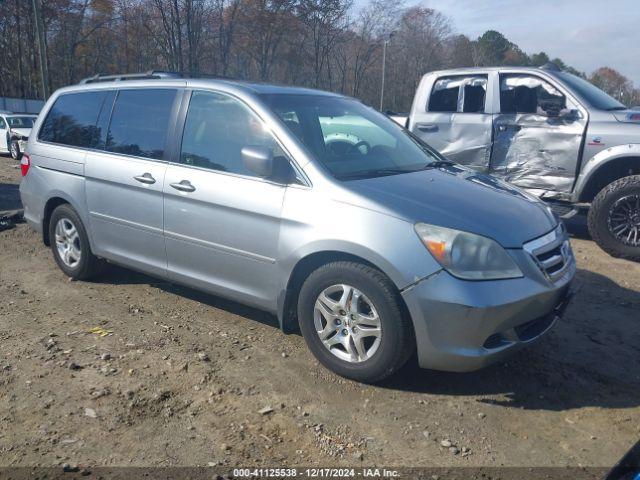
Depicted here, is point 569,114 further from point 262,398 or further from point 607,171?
point 262,398

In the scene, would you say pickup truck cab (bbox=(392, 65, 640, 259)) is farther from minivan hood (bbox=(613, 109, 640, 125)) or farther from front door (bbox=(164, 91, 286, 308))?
front door (bbox=(164, 91, 286, 308))

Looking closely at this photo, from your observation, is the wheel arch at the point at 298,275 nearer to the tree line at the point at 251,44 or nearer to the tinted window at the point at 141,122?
the tinted window at the point at 141,122

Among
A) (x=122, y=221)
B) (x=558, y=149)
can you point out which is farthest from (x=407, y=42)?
(x=122, y=221)

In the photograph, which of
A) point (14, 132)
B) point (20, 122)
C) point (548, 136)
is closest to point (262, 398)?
point (548, 136)

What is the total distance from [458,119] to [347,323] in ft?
16.0

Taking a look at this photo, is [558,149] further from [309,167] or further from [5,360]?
[5,360]

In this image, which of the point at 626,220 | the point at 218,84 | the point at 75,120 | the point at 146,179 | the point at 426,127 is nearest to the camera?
the point at 218,84

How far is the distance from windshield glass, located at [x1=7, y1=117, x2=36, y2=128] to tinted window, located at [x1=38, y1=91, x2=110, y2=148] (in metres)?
13.5

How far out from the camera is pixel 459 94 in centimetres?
753

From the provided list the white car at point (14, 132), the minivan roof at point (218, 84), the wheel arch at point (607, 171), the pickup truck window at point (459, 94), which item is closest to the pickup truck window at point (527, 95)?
the pickup truck window at point (459, 94)

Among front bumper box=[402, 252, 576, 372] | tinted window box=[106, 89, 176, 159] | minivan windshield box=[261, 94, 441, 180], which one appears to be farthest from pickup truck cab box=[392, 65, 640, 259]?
tinted window box=[106, 89, 176, 159]

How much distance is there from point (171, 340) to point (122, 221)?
44.6 inches

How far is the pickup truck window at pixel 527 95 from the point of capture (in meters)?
6.84

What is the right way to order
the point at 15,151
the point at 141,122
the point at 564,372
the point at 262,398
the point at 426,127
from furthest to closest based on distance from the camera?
the point at 15,151 < the point at 426,127 < the point at 141,122 < the point at 564,372 < the point at 262,398
